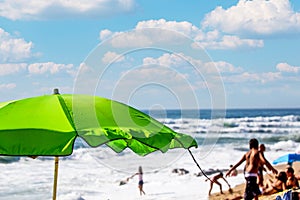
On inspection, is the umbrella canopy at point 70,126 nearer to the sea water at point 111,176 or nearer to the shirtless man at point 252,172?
the sea water at point 111,176

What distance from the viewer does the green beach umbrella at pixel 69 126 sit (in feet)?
14.4

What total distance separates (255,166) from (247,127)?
4749 centimetres

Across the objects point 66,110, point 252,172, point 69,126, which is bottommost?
point 252,172

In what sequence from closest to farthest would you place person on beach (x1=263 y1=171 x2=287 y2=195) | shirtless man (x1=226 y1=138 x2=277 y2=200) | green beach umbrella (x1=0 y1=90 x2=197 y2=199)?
1. green beach umbrella (x1=0 y1=90 x2=197 y2=199)
2. shirtless man (x1=226 y1=138 x2=277 y2=200)
3. person on beach (x1=263 y1=171 x2=287 y2=195)

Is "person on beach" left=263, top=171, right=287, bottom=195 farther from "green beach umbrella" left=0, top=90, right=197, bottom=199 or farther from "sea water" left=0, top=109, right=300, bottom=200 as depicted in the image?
"green beach umbrella" left=0, top=90, right=197, bottom=199

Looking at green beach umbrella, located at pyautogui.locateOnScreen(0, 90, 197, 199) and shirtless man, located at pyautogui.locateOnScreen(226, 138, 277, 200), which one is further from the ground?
green beach umbrella, located at pyautogui.locateOnScreen(0, 90, 197, 199)

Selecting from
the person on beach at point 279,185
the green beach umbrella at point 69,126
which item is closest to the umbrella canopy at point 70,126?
the green beach umbrella at point 69,126

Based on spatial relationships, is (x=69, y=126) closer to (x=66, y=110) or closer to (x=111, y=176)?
(x=66, y=110)

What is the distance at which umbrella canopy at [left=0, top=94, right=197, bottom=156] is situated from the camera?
4383mm

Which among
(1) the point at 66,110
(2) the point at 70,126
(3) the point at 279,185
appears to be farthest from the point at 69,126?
(3) the point at 279,185

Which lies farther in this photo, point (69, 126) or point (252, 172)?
point (252, 172)

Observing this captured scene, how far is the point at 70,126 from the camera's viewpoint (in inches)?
179

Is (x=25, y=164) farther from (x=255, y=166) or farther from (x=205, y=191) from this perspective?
(x=255, y=166)

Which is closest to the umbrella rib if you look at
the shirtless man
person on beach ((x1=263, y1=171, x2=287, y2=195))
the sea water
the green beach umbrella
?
the green beach umbrella
